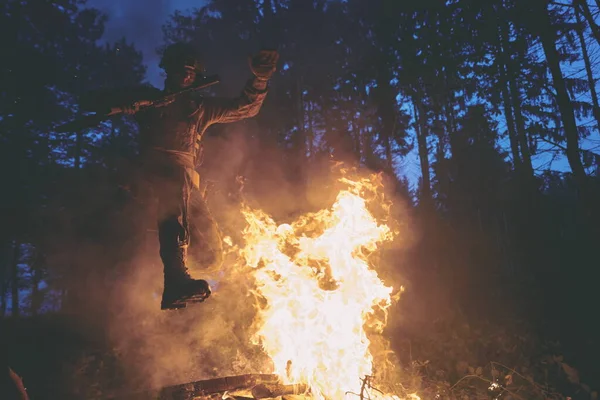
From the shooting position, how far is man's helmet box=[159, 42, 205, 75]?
167 inches

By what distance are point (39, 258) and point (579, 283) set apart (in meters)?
19.1

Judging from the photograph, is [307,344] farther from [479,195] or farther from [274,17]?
[479,195]

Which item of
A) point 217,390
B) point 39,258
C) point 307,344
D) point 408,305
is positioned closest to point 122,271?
point 217,390

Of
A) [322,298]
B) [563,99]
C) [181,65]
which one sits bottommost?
[322,298]

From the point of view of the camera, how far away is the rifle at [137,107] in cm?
376

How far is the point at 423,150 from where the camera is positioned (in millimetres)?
21359

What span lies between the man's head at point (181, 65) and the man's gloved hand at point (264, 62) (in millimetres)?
789

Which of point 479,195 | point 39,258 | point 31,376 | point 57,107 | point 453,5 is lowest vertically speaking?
point 31,376

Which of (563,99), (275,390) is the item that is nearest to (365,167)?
(563,99)

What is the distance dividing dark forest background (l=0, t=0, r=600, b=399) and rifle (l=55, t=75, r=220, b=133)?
742 millimetres

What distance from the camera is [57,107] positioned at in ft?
59.7

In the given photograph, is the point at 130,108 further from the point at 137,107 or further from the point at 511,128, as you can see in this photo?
the point at 511,128

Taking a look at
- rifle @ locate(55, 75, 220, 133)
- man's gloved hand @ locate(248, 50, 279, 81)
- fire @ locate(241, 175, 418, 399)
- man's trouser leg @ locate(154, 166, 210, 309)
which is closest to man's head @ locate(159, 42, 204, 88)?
rifle @ locate(55, 75, 220, 133)

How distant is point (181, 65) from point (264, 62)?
0.99 meters
